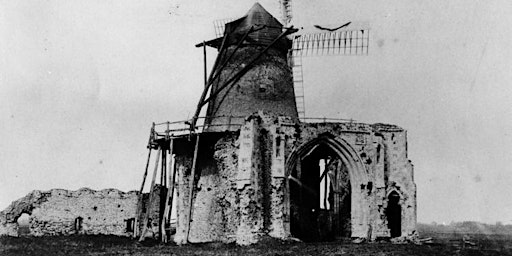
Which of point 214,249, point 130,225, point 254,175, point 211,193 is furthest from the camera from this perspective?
point 130,225

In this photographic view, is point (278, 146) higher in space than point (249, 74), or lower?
lower

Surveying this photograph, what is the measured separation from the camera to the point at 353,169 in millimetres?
29984

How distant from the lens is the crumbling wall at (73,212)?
32719mm

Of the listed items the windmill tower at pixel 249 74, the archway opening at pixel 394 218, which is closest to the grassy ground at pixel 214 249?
the archway opening at pixel 394 218

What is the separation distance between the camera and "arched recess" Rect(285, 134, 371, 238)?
2911 centimetres

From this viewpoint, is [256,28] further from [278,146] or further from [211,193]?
[211,193]

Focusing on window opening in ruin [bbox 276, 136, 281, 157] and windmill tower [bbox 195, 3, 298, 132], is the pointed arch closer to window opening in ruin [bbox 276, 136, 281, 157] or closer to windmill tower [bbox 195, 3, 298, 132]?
window opening in ruin [bbox 276, 136, 281, 157]

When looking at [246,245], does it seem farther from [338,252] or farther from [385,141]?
[385,141]

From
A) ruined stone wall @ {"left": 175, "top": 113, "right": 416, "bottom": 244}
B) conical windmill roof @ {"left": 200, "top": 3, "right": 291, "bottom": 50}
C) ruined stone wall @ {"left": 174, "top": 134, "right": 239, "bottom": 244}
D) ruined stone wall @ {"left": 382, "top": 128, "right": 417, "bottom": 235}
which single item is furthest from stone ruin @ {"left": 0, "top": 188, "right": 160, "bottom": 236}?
ruined stone wall @ {"left": 382, "top": 128, "right": 417, "bottom": 235}

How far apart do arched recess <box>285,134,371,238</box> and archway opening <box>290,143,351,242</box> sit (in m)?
0.24

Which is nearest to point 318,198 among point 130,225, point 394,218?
point 394,218

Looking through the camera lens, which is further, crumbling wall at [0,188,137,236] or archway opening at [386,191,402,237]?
crumbling wall at [0,188,137,236]

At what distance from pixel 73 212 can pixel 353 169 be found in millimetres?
13480

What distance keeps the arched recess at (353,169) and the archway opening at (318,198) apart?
242mm
